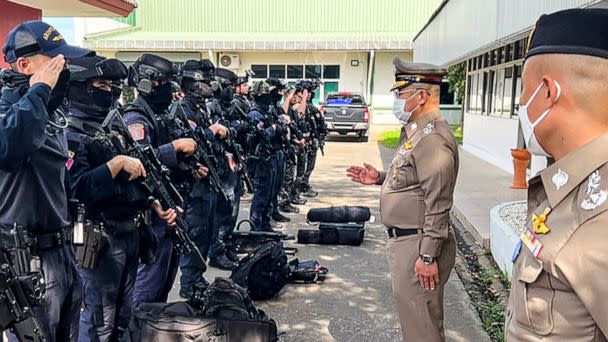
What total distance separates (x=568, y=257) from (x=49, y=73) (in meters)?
2.12

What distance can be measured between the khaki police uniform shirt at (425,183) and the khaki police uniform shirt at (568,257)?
1.41 metres

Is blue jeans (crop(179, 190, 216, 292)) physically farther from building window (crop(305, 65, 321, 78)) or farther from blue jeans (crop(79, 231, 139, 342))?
building window (crop(305, 65, 321, 78))

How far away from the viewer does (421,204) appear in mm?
3119

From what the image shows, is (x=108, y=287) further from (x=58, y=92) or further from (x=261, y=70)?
(x=261, y=70)

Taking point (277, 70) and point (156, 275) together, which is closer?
point (156, 275)

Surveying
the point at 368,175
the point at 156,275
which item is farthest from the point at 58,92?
the point at 368,175

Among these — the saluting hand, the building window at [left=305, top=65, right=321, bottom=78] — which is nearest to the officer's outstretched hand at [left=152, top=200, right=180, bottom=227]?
the saluting hand

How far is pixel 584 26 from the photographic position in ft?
4.74

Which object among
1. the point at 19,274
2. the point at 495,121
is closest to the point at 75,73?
the point at 19,274

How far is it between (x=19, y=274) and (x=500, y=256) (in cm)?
467

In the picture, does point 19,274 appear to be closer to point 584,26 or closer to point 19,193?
point 19,193

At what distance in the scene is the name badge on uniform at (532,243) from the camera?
1.49m

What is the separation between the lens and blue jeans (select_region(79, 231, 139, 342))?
3244mm

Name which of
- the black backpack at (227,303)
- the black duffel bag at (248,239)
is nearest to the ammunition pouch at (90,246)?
the black backpack at (227,303)
